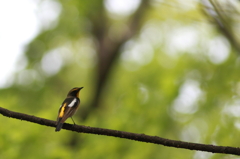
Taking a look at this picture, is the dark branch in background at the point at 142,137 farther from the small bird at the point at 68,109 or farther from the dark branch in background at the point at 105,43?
the dark branch in background at the point at 105,43

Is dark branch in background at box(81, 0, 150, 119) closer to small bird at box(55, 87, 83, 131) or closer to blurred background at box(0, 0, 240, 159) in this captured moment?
blurred background at box(0, 0, 240, 159)

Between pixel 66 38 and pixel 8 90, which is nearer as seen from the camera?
pixel 8 90

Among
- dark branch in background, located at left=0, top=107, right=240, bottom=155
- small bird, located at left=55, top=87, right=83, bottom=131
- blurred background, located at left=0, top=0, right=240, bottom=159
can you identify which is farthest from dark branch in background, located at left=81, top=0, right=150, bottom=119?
dark branch in background, located at left=0, top=107, right=240, bottom=155

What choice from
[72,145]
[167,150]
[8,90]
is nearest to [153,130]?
[167,150]

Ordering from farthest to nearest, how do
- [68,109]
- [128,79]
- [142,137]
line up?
[128,79] < [68,109] < [142,137]

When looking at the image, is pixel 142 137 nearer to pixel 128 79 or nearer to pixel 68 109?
pixel 68 109

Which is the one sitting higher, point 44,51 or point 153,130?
point 153,130

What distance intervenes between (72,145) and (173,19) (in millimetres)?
6923

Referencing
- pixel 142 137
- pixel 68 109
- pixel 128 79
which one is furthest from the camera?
pixel 128 79

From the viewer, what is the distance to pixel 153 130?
755 cm

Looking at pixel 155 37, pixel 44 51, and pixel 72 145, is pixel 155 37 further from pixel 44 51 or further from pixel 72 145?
pixel 72 145

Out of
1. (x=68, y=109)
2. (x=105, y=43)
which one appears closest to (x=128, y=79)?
(x=105, y=43)

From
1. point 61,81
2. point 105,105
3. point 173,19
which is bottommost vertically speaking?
point 105,105

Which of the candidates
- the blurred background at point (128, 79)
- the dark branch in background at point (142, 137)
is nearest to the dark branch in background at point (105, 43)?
the blurred background at point (128, 79)
